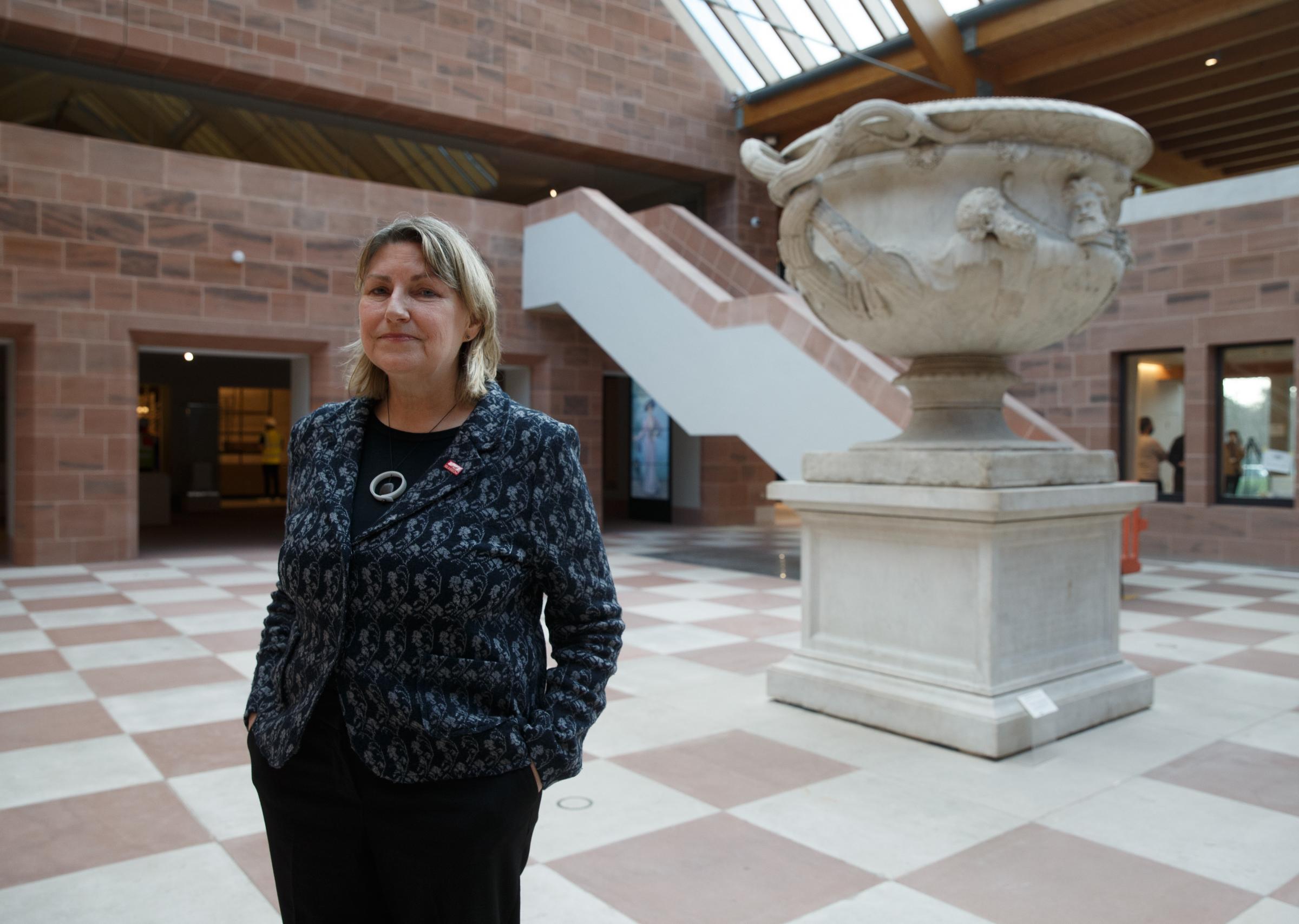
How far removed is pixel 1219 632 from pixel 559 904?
18.6ft

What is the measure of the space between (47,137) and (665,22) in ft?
29.4

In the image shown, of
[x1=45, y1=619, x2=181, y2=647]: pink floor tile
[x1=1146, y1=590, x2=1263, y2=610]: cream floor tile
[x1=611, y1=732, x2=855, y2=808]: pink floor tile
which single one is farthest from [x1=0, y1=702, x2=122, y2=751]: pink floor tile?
[x1=1146, y1=590, x2=1263, y2=610]: cream floor tile

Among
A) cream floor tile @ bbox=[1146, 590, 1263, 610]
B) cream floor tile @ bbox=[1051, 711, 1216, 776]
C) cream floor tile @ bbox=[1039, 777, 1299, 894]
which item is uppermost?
cream floor tile @ bbox=[1146, 590, 1263, 610]

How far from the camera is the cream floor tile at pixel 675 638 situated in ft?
20.5

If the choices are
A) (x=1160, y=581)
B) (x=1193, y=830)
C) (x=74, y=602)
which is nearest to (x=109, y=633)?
(x=74, y=602)

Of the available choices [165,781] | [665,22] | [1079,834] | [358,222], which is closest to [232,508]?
[358,222]

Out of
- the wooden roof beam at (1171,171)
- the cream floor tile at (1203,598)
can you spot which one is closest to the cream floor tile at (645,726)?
the cream floor tile at (1203,598)

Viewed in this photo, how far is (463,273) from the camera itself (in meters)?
1.72

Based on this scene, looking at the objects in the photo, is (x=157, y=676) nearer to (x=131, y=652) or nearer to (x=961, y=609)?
(x=131, y=652)

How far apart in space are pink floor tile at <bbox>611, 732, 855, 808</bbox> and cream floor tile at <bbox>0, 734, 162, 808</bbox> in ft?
5.98

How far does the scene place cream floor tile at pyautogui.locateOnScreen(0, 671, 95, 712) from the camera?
15.9 ft

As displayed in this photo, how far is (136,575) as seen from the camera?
948cm

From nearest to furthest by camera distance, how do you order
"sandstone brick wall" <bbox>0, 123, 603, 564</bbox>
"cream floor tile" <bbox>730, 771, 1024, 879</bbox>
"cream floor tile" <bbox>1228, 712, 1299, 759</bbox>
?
"cream floor tile" <bbox>730, 771, 1024, 879</bbox>
"cream floor tile" <bbox>1228, 712, 1299, 759</bbox>
"sandstone brick wall" <bbox>0, 123, 603, 564</bbox>

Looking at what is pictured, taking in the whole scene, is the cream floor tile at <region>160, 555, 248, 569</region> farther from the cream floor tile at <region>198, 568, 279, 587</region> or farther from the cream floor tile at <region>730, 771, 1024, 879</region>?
the cream floor tile at <region>730, 771, 1024, 879</region>
